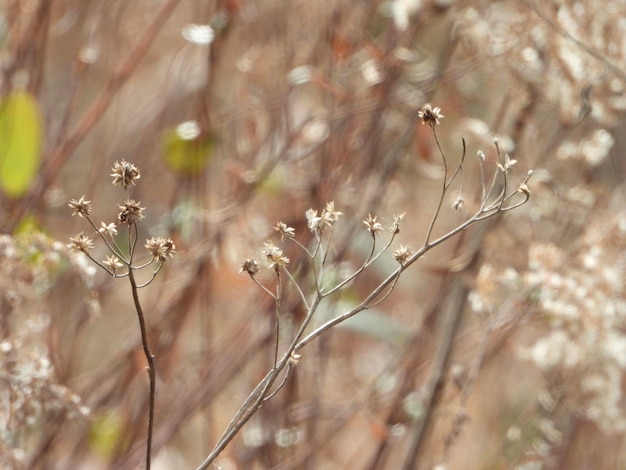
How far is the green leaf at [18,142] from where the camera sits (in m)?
1.19

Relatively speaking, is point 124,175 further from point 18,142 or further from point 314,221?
point 18,142

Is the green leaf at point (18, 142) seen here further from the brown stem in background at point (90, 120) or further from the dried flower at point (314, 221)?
the dried flower at point (314, 221)

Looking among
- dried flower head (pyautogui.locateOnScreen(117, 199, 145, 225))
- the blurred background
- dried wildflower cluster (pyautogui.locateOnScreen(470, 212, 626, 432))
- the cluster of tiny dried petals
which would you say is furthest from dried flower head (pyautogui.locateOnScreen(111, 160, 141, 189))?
dried wildflower cluster (pyautogui.locateOnScreen(470, 212, 626, 432))

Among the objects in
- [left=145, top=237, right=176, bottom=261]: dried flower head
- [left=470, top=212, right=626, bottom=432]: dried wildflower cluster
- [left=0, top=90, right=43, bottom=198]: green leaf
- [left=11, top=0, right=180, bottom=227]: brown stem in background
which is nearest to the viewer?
[left=145, top=237, right=176, bottom=261]: dried flower head

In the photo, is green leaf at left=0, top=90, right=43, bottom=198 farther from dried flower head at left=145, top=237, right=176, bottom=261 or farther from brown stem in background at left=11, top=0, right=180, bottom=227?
dried flower head at left=145, top=237, right=176, bottom=261

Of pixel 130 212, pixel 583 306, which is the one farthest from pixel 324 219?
pixel 583 306

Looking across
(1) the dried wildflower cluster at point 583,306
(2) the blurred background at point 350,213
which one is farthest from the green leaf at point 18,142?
(1) the dried wildflower cluster at point 583,306

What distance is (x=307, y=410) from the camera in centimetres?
131

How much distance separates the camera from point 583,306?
0.98m

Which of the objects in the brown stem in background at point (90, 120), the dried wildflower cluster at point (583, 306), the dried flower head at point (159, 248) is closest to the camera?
the dried flower head at point (159, 248)

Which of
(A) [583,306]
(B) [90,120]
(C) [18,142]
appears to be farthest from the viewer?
(B) [90,120]

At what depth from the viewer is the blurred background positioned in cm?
104

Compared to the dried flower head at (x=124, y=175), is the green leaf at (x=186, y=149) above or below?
above

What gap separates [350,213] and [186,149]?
264 millimetres
